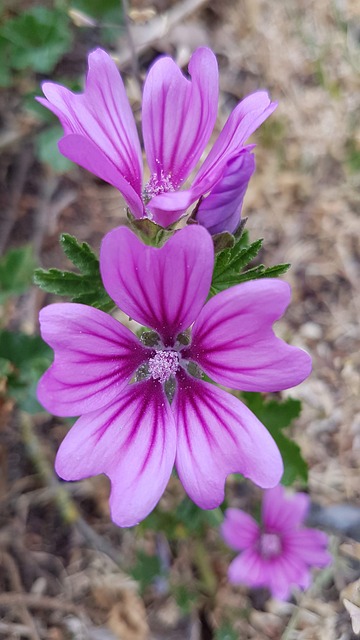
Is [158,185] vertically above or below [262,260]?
above

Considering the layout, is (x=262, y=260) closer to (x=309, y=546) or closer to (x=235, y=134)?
(x=309, y=546)

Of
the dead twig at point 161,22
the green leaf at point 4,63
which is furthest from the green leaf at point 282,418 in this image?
the dead twig at point 161,22

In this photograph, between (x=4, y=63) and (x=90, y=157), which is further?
(x=4, y=63)

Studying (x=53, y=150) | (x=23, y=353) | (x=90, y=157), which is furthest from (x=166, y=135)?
(x=53, y=150)

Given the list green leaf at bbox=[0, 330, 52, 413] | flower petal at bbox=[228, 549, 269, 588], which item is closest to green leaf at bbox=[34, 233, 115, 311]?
green leaf at bbox=[0, 330, 52, 413]

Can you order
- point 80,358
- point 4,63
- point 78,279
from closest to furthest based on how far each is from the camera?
1. point 80,358
2. point 78,279
3. point 4,63

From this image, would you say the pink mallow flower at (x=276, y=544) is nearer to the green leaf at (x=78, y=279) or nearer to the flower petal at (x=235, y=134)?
the green leaf at (x=78, y=279)
